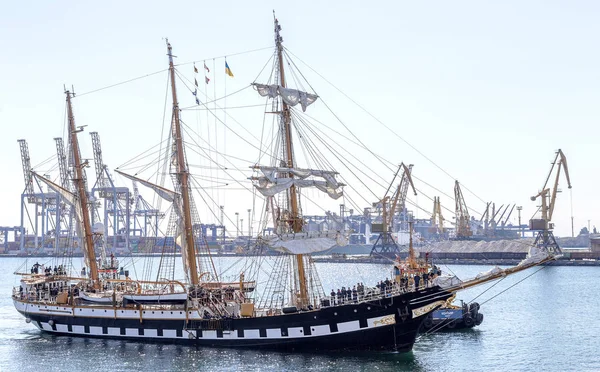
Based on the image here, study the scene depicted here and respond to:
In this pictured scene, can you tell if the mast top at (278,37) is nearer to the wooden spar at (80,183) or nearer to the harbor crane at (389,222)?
the wooden spar at (80,183)

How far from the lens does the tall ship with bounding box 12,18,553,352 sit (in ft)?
137

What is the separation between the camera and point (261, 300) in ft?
152

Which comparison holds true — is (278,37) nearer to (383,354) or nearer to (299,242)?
(299,242)

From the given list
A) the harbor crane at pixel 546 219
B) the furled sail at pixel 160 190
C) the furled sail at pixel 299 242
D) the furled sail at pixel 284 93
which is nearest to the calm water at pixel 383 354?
the furled sail at pixel 299 242

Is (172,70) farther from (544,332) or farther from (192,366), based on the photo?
(544,332)

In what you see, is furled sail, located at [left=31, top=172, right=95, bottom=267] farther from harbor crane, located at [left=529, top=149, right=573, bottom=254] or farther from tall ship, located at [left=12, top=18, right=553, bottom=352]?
harbor crane, located at [left=529, top=149, right=573, bottom=254]

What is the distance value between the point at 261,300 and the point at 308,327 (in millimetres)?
4846

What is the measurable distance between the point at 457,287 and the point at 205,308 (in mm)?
14709

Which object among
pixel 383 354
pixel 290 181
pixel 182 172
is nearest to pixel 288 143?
pixel 290 181

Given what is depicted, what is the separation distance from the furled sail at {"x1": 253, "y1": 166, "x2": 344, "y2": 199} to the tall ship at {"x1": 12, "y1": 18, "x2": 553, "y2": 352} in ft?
0.20

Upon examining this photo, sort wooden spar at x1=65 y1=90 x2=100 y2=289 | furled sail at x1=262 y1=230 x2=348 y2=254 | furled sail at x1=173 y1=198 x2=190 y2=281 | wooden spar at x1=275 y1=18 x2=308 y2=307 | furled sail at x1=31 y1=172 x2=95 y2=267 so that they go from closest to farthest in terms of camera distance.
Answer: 1. furled sail at x1=262 y1=230 x2=348 y2=254
2. wooden spar at x1=275 y1=18 x2=308 y2=307
3. furled sail at x1=173 y1=198 x2=190 y2=281
4. wooden spar at x1=65 y1=90 x2=100 y2=289
5. furled sail at x1=31 y1=172 x2=95 y2=267

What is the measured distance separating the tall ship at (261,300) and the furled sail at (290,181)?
0.20ft

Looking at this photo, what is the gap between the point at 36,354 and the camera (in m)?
46.9

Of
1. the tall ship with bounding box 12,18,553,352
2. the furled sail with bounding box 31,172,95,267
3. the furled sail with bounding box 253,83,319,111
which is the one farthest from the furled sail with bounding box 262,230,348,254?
the furled sail with bounding box 31,172,95,267
